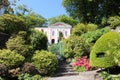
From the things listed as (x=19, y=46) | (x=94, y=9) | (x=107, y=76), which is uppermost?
(x=94, y=9)

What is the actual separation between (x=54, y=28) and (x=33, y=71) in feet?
176

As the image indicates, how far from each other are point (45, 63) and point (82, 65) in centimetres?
305

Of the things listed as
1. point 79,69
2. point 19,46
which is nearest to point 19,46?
point 19,46

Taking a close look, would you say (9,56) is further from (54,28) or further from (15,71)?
(54,28)

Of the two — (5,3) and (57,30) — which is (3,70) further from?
(57,30)

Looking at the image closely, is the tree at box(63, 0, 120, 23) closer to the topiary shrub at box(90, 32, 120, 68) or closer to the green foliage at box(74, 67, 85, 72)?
the green foliage at box(74, 67, 85, 72)

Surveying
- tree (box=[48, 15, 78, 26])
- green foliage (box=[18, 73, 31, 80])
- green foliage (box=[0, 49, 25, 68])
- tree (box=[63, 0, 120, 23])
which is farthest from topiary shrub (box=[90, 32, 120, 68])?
tree (box=[48, 15, 78, 26])

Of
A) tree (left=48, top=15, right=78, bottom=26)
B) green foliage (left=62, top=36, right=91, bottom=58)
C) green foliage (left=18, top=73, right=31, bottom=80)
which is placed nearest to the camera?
green foliage (left=18, top=73, right=31, bottom=80)

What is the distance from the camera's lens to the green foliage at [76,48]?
1953 centimetres

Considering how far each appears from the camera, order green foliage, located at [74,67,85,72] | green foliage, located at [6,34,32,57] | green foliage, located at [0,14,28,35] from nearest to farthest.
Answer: green foliage, located at [6,34,32,57] → green foliage, located at [74,67,85,72] → green foliage, located at [0,14,28,35]

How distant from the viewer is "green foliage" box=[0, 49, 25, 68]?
48.4ft

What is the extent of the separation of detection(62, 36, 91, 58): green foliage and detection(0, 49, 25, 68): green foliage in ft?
17.5

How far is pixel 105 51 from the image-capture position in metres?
15.0

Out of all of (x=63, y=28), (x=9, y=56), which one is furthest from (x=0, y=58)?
(x=63, y=28)
